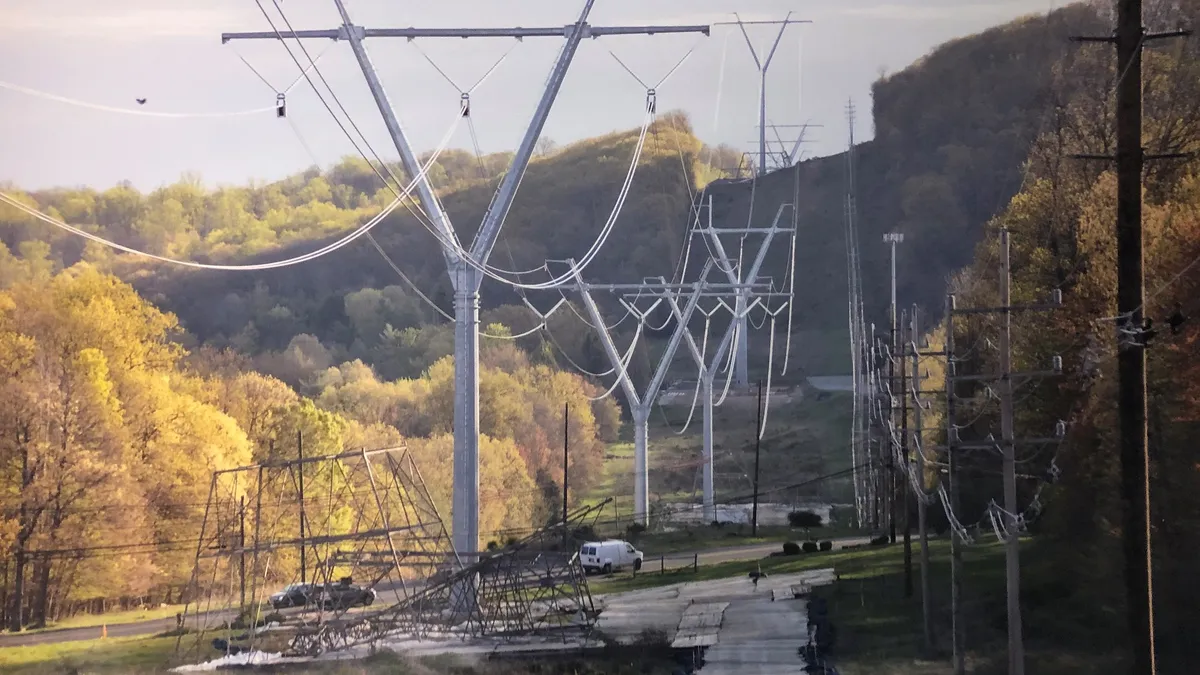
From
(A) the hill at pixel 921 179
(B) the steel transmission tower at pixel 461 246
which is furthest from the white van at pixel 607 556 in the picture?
(A) the hill at pixel 921 179

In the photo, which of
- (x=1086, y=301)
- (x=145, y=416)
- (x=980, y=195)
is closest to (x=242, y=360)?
(x=145, y=416)

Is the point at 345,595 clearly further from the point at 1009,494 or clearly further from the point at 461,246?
the point at 1009,494

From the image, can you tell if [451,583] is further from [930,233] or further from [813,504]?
[930,233]

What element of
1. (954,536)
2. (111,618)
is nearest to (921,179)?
(111,618)

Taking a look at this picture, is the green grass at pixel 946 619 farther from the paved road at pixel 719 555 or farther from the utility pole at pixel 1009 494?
the paved road at pixel 719 555

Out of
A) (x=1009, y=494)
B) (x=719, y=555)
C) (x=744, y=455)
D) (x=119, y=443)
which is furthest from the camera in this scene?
(x=744, y=455)

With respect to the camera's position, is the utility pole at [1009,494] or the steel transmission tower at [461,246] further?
the steel transmission tower at [461,246]
